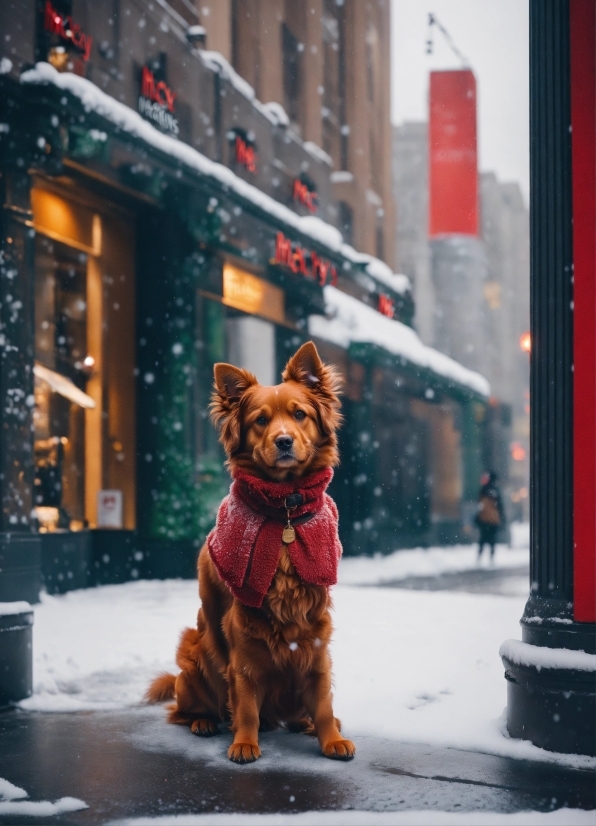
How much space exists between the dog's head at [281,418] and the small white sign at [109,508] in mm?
8268

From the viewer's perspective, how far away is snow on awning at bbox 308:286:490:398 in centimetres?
1775

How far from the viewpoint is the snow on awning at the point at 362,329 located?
17.8 m

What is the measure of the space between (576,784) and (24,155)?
8.28 meters

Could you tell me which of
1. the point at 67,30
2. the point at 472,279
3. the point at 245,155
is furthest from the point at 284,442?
the point at 472,279

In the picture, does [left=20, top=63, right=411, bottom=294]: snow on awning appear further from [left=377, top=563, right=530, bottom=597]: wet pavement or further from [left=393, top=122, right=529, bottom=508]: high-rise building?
[left=393, top=122, right=529, bottom=508]: high-rise building

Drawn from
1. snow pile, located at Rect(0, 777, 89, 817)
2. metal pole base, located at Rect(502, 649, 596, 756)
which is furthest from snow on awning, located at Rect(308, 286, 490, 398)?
snow pile, located at Rect(0, 777, 89, 817)

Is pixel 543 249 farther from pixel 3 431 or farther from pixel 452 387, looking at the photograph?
pixel 452 387

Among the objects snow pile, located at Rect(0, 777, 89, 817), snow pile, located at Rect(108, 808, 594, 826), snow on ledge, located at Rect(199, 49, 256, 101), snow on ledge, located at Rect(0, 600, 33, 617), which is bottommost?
snow pile, located at Rect(0, 777, 89, 817)

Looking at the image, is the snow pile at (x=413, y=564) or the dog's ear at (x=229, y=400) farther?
the snow pile at (x=413, y=564)

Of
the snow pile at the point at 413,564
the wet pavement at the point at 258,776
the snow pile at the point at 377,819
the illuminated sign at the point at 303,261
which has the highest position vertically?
the illuminated sign at the point at 303,261

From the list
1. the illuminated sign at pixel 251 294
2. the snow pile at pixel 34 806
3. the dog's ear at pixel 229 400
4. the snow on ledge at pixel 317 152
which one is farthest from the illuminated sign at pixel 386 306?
the snow pile at pixel 34 806

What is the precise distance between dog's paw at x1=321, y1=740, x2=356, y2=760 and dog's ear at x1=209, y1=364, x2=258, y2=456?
1.46m

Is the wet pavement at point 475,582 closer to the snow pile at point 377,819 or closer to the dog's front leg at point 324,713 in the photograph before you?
the dog's front leg at point 324,713

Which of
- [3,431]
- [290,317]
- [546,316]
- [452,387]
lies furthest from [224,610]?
[452,387]
